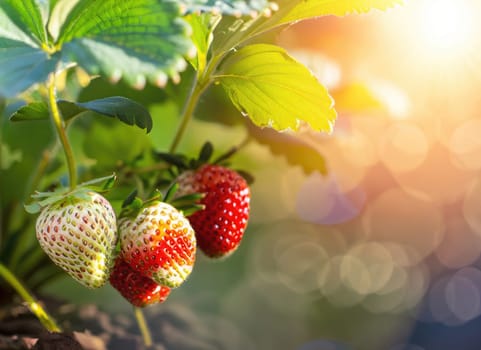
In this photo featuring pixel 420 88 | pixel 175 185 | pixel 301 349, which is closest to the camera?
pixel 175 185

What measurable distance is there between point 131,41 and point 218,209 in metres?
0.26

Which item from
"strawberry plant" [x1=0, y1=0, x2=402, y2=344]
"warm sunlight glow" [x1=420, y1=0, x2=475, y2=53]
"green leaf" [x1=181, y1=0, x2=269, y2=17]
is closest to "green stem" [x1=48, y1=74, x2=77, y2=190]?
"strawberry plant" [x1=0, y1=0, x2=402, y2=344]

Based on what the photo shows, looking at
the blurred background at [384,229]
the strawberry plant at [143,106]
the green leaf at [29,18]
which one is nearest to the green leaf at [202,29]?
the strawberry plant at [143,106]

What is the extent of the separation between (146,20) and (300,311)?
1686mm

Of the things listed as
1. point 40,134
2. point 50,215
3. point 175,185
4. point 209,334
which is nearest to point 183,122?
point 175,185

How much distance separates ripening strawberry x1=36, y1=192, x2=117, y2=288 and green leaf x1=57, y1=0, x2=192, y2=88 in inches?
5.4

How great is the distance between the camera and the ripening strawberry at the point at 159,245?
25.5 inches

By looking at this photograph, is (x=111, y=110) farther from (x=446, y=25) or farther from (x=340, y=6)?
(x=446, y=25)

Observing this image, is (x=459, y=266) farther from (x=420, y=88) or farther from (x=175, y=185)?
(x=175, y=185)

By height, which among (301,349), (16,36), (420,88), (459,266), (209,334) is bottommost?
(459,266)

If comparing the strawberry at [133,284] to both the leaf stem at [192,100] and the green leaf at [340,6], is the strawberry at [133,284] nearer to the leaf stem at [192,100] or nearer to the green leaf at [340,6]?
the leaf stem at [192,100]

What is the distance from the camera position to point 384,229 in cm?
235

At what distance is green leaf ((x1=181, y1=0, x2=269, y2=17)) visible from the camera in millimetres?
540

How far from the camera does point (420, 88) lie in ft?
6.63
